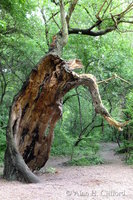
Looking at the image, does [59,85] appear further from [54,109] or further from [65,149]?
[65,149]

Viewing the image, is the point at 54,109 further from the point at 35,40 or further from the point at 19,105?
the point at 35,40

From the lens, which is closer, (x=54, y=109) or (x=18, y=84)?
(x=54, y=109)

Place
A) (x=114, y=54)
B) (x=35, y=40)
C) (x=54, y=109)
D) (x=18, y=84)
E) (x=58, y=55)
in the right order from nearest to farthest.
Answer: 1. (x=58, y=55)
2. (x=54, y=109)
3. (x=35, y=40)
4. (x=114, y=54)
5. (x=18, y=84)

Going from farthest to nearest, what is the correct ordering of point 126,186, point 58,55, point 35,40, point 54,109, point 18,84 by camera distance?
point 18,84, point 35,40, point 54,109, point 58,55, point 126,186

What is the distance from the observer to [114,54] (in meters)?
10.9

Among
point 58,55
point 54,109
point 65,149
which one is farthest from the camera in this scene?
point 65,149

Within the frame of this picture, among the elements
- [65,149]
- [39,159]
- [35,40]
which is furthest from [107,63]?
[39,159]

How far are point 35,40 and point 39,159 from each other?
17.9 ft

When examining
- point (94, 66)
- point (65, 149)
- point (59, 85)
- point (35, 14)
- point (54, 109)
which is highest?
point (35, 14)

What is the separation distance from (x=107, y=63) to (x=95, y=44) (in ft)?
3.63

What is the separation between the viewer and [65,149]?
11.7 metres

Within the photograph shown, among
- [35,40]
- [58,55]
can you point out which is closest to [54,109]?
[58,55]

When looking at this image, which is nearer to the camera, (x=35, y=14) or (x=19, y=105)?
(x=19, y=105)

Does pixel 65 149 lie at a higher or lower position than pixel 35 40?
lower
